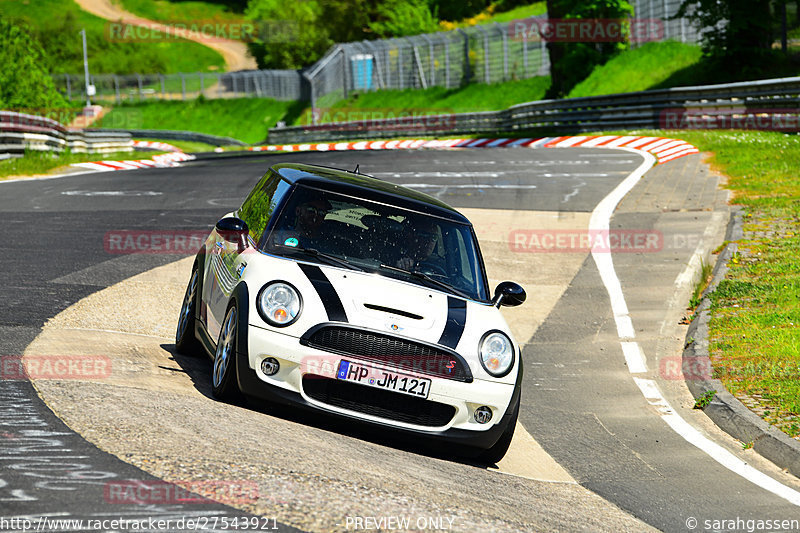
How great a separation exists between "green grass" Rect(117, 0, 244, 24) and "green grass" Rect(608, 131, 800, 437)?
112m

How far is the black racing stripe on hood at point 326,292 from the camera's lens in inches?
245

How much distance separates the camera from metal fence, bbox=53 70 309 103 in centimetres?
7362

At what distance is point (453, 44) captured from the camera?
5456 cm

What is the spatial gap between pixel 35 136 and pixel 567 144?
50.5ft

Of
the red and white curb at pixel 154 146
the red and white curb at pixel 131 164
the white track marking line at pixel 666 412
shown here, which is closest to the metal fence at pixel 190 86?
the red and white curb at pixel 154 146

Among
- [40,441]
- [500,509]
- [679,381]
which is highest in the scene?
[40,441]

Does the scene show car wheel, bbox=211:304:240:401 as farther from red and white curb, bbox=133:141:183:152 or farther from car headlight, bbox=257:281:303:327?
red and white curb, bbox=133:141:183:152

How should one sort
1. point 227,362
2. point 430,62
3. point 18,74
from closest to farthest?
point 227,362, point 430,62, point 18,74

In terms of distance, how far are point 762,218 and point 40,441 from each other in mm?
12226

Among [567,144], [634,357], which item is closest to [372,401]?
[634,357]

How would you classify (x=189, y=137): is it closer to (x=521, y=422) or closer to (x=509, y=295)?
(x=521, y=422)

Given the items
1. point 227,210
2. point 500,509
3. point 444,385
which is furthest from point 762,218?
point 500,509

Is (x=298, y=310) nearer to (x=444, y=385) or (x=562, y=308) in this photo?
(x=444, y=385)

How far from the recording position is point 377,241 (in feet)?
23.7
